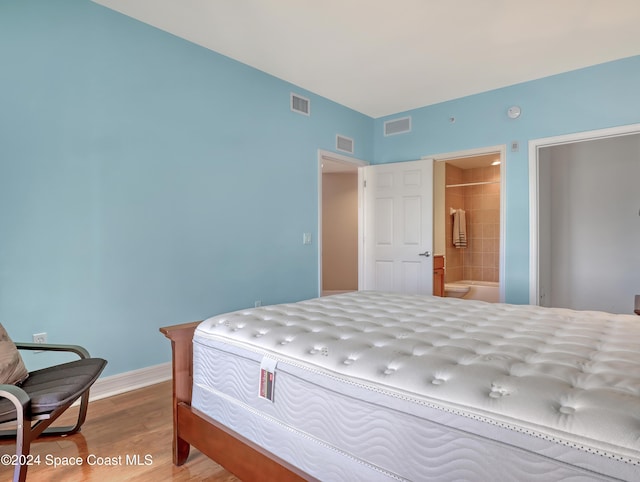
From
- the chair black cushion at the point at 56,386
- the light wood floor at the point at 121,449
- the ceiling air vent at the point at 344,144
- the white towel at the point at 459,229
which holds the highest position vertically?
the ceiling air vent at the point at 344,144

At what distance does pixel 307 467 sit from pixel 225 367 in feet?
1.76

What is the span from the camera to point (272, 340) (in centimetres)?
144

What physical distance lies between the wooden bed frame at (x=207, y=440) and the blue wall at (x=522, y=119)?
11.4 feet

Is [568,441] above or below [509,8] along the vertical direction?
below

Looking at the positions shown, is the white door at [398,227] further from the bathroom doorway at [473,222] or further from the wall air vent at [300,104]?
the bathroom doorway at [473,222]

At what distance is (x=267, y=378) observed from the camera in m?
1.35

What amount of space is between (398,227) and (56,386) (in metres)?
3.77

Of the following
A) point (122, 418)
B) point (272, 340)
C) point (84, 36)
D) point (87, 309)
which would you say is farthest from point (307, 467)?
point (84, 36)

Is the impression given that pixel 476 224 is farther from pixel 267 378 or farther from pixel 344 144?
pixel 267 378

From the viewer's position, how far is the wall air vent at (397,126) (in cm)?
473

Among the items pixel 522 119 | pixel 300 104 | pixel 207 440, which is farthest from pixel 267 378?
pixel 522 119

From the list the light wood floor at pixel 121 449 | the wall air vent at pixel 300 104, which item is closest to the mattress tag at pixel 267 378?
the light wood floor at pixel 121 449

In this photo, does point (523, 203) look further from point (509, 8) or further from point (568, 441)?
point (568, 441)

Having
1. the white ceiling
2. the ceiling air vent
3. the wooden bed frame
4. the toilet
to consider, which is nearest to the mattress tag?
the wooden bed frame
